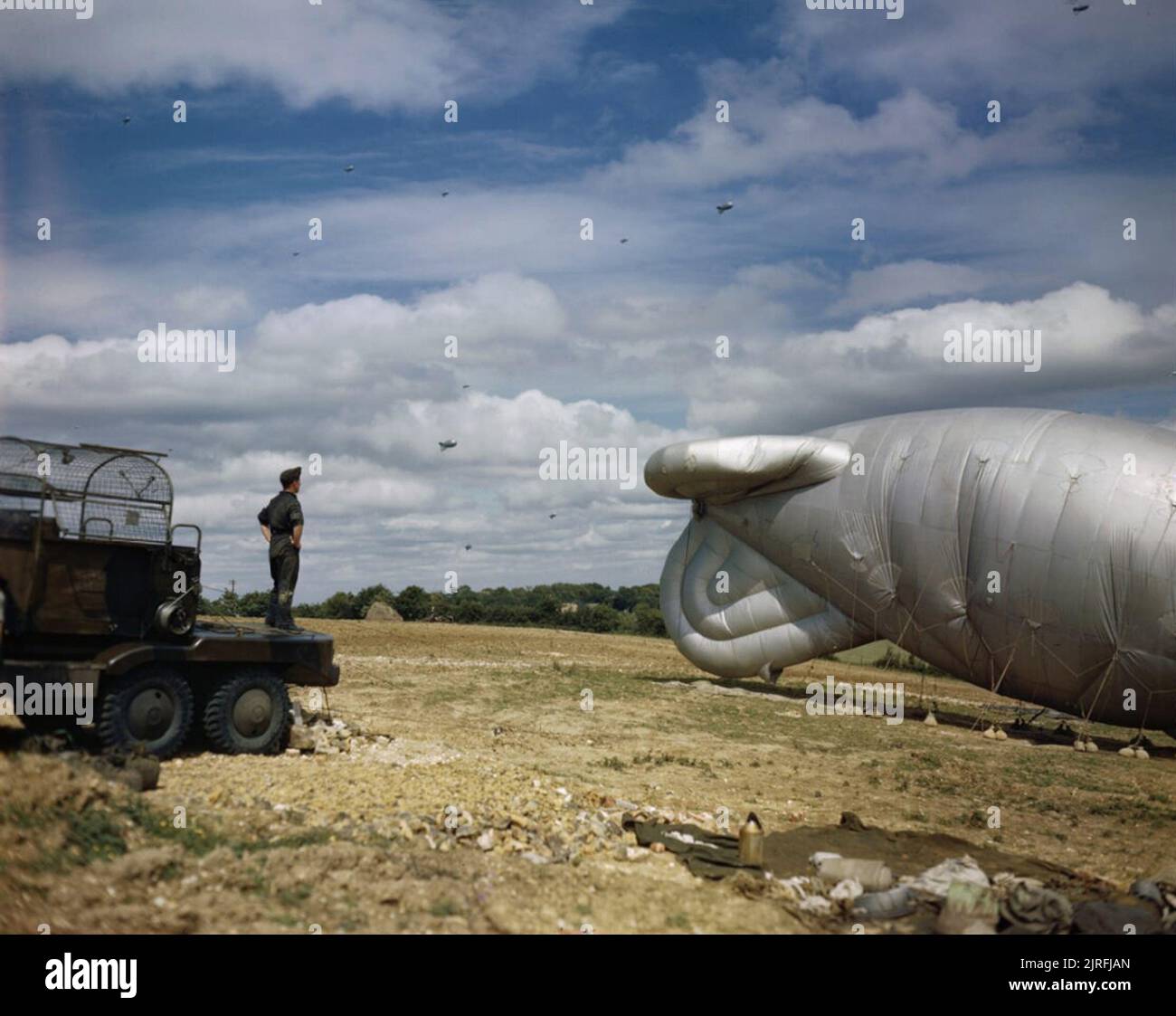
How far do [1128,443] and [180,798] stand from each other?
16208 mm

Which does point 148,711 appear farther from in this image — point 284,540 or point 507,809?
point 507,809

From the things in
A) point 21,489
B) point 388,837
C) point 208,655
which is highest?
point 21,489

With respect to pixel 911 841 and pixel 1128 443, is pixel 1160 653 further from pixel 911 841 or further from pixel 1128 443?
pixel 911 841

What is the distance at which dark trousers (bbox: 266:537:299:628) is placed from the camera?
13.4 metres

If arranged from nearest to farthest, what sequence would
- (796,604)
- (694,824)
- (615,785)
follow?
(694,824)
(615,785)
(796,604)

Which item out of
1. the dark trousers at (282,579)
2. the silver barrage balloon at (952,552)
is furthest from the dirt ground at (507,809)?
the dark trousers at (282,579)

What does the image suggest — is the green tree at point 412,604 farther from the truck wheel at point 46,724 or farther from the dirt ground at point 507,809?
the truck wheel at point 46,724

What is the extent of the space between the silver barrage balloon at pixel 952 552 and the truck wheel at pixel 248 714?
12.4m

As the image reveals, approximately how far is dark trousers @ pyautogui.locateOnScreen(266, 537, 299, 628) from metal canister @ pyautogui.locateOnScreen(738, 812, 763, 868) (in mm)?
6772

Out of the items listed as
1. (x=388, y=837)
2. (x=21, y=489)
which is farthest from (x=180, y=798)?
(x=21, y=489)

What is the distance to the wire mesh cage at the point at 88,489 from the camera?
10539 mm
